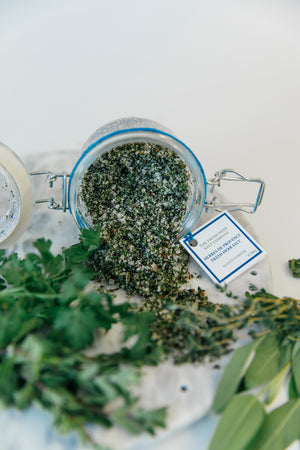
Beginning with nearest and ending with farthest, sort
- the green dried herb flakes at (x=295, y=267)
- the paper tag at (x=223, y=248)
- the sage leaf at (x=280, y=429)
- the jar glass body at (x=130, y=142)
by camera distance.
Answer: the sage leaf at (x=280, y=429)
the jar glass body at (x=130, y=142)
the paper tag at (x=223, y=248)
the green dried herb flakes at (x=295, y=267)

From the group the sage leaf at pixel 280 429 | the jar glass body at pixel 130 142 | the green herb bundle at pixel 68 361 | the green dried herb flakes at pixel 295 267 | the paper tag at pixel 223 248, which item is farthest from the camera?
the green dried herb flakes at pixel 295 267

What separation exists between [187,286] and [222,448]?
0.40 meters

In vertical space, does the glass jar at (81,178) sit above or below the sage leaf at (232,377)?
above

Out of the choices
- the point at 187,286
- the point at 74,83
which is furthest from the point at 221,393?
the point at 74,83

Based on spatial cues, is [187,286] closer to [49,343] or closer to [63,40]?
→ [49,343]

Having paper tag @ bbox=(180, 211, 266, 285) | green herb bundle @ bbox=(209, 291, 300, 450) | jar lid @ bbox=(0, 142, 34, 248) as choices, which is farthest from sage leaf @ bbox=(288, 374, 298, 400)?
jar lid @ bbox=(0, 142, 34, 248)

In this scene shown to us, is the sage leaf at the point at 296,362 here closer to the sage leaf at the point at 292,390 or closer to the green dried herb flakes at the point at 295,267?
the sage leaf at the point at 292,390

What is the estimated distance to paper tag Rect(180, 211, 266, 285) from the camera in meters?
1.13

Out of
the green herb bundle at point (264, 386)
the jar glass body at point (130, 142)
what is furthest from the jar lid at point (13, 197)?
the green herb bundle at point (264, 386)

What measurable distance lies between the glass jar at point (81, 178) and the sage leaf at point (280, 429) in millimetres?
481

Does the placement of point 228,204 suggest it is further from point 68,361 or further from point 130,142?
point 68,361

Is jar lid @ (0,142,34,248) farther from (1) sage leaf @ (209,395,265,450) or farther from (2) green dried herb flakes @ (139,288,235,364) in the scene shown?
(1) sage leaf @ (209,395,265,450)

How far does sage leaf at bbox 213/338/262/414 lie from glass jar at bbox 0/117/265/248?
0.37m

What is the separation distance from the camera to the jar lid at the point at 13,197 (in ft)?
3.45
